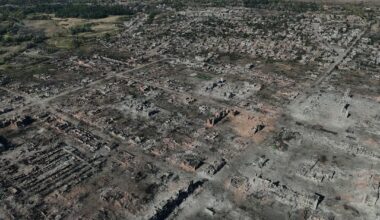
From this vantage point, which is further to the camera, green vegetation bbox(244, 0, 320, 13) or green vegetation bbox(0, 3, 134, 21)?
green vegetation bbox(0, 3, 134, 21)

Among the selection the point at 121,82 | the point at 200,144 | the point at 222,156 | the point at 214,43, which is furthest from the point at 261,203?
the point at 214,43

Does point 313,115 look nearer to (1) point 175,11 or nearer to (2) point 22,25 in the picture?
(1) point 175,11

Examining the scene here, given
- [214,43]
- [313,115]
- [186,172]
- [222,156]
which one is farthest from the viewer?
[214,43]

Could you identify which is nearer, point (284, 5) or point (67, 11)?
point (67, 11)

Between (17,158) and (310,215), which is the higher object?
(310,215)

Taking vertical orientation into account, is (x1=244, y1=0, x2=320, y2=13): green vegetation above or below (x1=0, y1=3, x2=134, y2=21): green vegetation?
above

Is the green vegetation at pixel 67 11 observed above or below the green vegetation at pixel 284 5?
below

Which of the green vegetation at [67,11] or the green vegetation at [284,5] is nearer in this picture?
the green vegetation at [284,5]

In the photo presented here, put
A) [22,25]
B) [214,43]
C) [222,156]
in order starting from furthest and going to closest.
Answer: [22,25]
[214,43]
[222,156]

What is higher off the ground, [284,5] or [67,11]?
[284,5]

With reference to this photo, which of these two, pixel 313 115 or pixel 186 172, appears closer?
pixel 186 172
